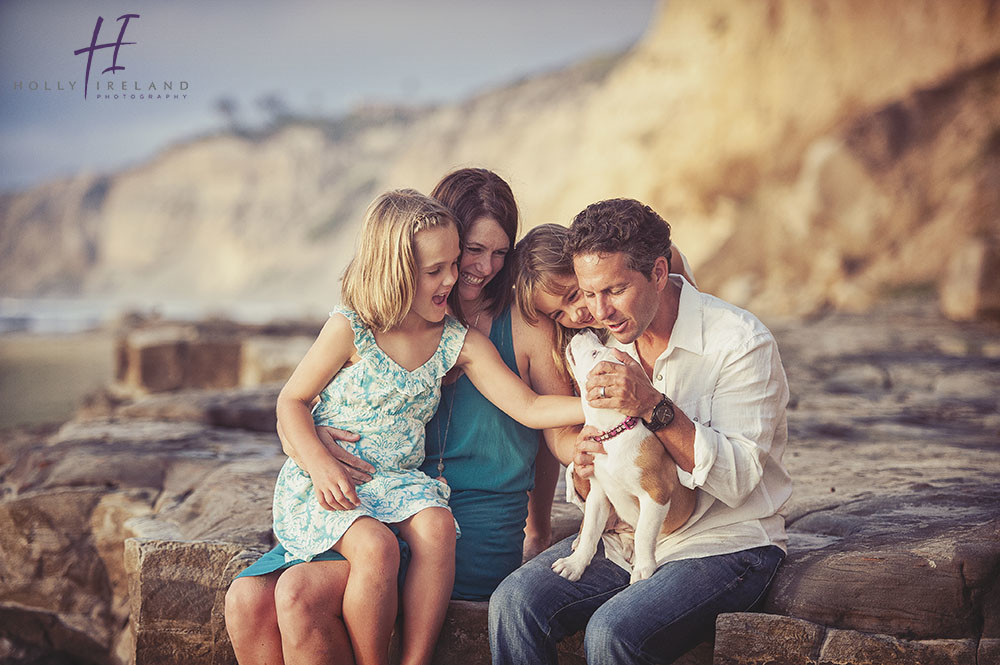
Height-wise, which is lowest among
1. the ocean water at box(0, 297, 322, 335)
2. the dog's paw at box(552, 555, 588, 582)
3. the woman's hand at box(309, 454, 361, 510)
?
the dog's paw at box(552, 555, 588, 582)

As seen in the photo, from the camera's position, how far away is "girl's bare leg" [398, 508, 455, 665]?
108 inches

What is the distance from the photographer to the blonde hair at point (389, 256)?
289cm

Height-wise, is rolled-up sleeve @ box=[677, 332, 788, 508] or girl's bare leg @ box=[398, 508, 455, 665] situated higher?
rolled-up sleeve @ box=[677, 332, 788, 508]

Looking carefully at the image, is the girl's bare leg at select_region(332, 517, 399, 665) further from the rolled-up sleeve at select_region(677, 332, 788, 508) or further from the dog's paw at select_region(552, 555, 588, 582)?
the rolled-up sleeve at select_region(677, 332, 788, 508)

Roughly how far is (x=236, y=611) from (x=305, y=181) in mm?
55354

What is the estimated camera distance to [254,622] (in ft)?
8.97

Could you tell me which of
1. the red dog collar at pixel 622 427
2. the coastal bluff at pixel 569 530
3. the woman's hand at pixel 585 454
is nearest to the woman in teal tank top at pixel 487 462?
the coastal bluff at pixel 569 530

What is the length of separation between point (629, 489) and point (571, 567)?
34 centimetres

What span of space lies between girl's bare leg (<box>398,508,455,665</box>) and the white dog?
0.36 m

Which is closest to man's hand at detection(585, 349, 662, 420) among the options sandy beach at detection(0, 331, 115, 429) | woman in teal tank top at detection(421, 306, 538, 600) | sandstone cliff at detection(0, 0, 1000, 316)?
woman in teal tank top at detection(421, 306, 538, 600)

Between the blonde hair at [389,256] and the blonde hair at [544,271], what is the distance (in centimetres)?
32

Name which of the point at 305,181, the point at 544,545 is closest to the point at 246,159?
the point at 305,181

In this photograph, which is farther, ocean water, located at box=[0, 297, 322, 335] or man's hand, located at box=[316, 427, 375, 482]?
ocean water, located at box=[0, 297, 322, 335]

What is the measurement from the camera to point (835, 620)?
2758 mm
